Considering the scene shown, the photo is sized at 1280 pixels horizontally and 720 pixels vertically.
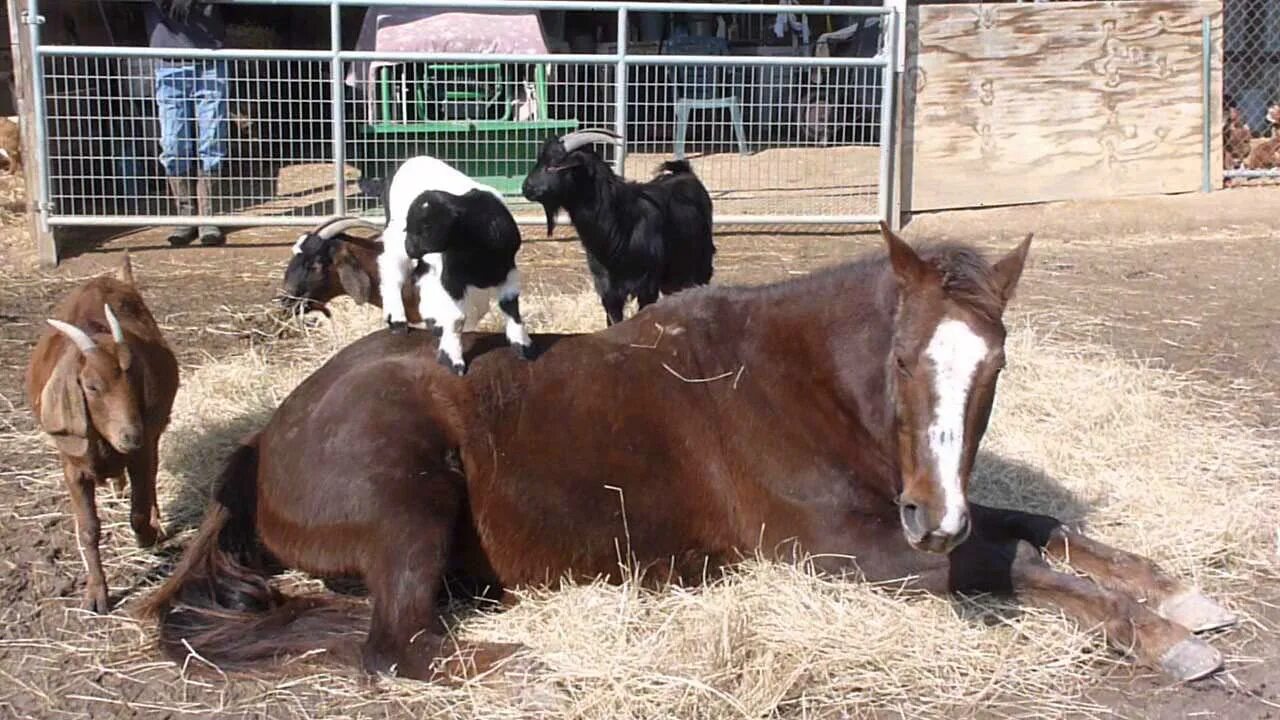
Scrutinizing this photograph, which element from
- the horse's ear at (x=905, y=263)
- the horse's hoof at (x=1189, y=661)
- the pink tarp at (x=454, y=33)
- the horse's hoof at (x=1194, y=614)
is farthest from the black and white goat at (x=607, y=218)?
the pink tarp at (x=454, y=33)

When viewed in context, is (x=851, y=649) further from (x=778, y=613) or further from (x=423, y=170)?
(x=423, y=170)

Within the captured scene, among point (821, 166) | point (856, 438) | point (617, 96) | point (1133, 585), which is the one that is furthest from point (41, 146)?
point (1133, 585)

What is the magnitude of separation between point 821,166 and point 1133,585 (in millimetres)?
8513

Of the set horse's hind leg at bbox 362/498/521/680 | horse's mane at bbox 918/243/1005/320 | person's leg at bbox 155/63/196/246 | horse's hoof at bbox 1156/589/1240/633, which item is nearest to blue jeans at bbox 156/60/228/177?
person's leg at bbox 155/63/196/246

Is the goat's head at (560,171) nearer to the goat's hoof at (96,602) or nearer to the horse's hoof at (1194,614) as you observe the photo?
the goat's hoof at (96,602)

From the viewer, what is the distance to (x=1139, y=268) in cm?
961

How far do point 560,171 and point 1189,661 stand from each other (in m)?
4.64

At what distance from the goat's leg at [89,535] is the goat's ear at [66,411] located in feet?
0.42

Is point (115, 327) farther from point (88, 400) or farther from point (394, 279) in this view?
point (394, 279)

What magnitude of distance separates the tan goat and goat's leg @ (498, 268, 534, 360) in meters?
1.22

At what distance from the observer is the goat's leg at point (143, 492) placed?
447cm

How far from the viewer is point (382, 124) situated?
35.2 feet

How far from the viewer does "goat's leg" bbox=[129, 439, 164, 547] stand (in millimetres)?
4469

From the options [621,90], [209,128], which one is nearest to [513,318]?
[621,90]
